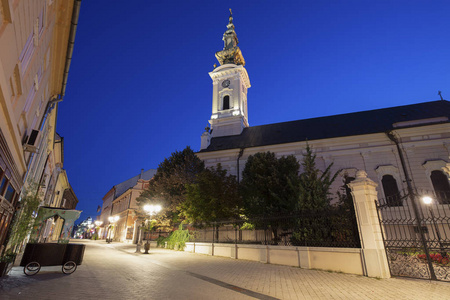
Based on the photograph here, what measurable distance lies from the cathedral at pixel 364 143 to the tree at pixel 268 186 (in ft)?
12.5

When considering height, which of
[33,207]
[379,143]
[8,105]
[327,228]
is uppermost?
[379,143]

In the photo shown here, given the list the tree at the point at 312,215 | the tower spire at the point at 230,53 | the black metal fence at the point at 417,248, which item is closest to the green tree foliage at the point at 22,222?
the tree at the point at 312,215

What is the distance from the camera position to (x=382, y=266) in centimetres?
801

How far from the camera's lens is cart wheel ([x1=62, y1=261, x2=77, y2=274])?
26.9 ft

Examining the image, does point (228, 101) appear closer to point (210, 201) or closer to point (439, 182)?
point (210, 201)

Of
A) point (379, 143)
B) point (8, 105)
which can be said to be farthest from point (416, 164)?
point (8, 105)

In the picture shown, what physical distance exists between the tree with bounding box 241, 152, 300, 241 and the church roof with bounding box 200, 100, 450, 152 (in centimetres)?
556

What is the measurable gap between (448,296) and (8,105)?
11.5m

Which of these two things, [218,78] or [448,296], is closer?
[448,296]

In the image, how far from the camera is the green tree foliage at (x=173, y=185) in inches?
934

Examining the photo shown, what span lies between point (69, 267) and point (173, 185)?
52.8ft

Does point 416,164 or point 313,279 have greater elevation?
point 416,164

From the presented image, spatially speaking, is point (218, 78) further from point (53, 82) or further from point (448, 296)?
point (448, 296)

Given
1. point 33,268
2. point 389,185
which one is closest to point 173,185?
point 33,268
